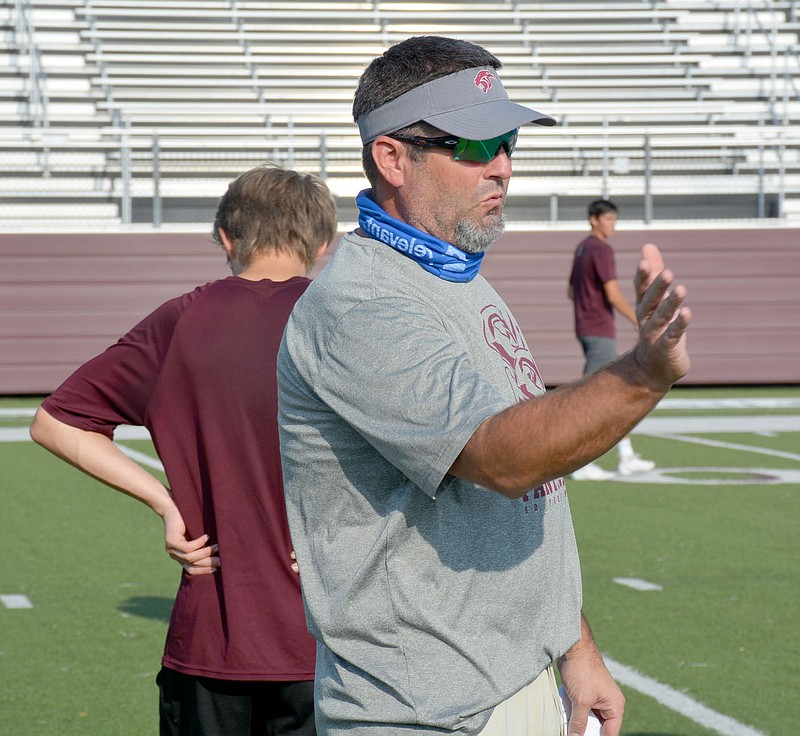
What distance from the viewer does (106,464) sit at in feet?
9.62

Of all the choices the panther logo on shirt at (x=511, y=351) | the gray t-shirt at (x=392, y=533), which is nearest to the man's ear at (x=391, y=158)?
the gray t-shirt at (x=392, y=533)

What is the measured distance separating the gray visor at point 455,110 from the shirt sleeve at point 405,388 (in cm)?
32

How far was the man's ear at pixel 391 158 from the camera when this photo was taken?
206cm

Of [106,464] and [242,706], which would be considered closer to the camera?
[242,706]

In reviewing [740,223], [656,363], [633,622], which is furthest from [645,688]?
[740,223]

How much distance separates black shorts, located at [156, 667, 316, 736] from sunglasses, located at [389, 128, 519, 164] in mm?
1248

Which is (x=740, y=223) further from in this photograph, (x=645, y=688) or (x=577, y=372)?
(x=645, y=688)

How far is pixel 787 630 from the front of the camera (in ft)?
18.3

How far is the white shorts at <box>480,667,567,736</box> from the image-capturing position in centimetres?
200

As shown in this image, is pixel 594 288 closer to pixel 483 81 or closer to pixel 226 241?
pixel 226 241

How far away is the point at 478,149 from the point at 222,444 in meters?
1.05

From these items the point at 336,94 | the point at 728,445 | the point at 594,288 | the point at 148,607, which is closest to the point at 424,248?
the point at 148,607

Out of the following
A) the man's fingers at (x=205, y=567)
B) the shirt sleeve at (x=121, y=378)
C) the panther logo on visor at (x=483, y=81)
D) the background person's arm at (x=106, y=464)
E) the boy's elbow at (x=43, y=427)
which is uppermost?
the panther logo on visor at (x=483, y=81)

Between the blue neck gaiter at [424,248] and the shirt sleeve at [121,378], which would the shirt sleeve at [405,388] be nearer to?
the blue neck gaiter at [424,248]
